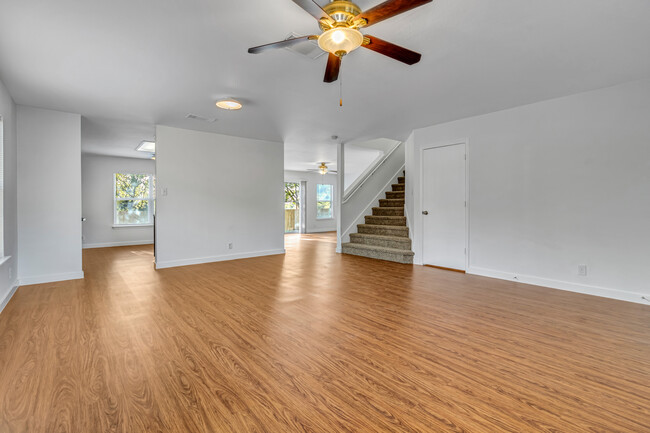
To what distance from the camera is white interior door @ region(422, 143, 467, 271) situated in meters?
4.90

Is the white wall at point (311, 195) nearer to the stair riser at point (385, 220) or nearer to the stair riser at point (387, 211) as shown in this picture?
the stair riser at point (387, 211)

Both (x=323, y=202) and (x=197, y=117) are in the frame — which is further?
(x=323, y=202)

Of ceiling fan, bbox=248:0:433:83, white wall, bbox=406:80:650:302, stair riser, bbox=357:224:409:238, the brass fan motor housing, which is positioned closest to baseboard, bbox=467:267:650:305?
white wall, bbox=406:80:650:302

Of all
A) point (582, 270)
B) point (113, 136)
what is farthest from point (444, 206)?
point (113, 136)

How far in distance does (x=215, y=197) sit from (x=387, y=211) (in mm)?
3807

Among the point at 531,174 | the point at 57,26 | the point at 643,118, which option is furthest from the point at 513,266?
the point at 57,26

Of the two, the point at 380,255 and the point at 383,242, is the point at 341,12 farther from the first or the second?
the point at 383,242

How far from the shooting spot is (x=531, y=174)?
412 centimetres

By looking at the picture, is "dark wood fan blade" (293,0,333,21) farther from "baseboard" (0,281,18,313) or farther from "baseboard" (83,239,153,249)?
"baseboard" (83,239,153,249)

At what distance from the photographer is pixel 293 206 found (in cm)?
1191

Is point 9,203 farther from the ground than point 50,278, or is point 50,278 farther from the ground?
point 9,203

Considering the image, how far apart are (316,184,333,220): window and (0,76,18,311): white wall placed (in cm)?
895

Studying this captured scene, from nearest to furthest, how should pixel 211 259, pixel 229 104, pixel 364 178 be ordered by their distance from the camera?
pixel 229 104
pixel 211 259
pixel 364 178

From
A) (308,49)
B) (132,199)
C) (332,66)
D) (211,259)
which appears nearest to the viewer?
(332,66)
